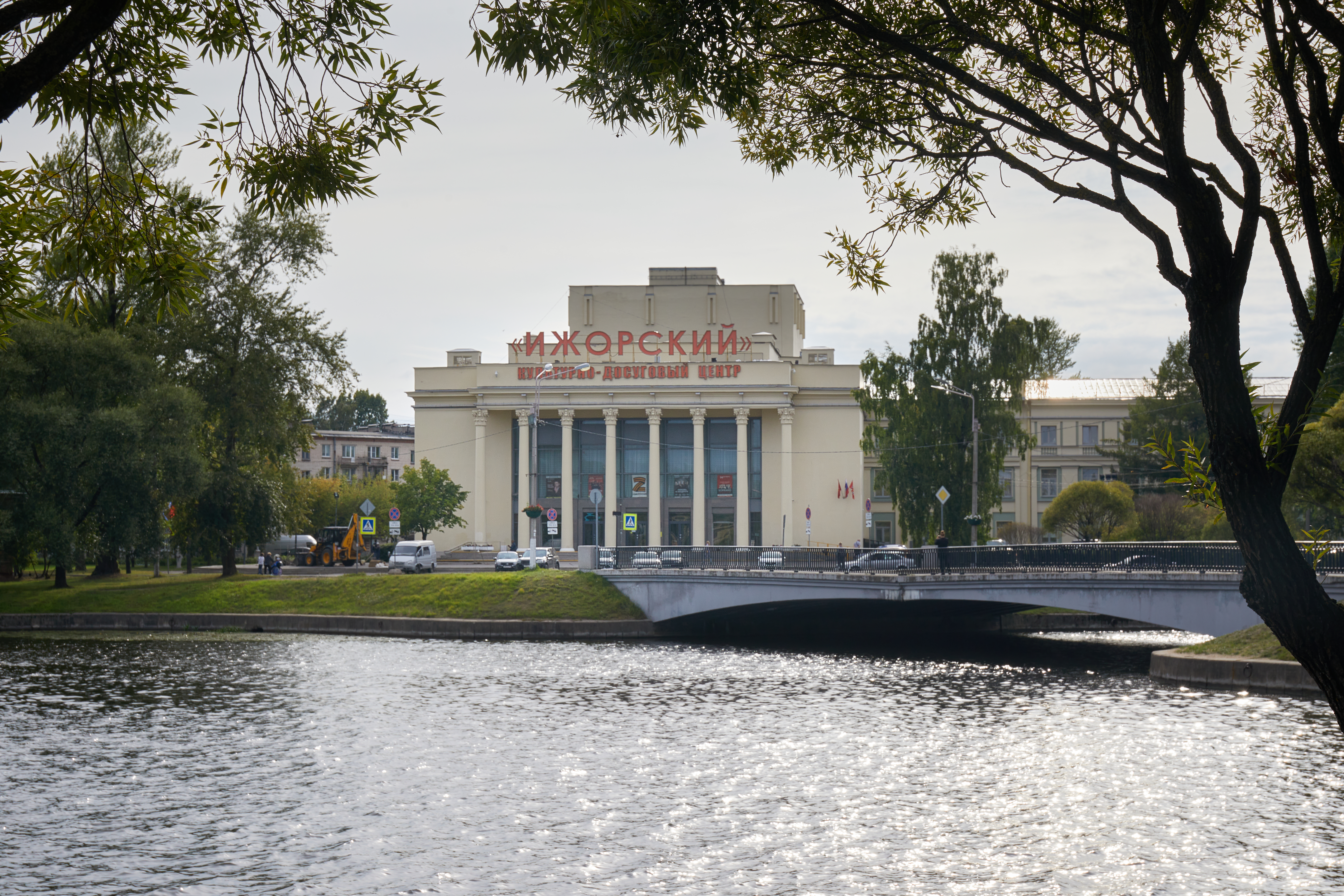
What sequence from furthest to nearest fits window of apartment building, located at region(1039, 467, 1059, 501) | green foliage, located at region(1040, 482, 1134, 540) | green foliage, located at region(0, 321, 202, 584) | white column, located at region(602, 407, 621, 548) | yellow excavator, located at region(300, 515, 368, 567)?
window of apartment building, located at region(1039, 467, 1059, 501) < white column, located at region(602, 407, 621, 548) < yellow excavator, located at region(300, 515, 368, 567) < green foliage, located at region(1040, 482, 1134, 540) < green foliage, located at region(0, 321, 202, 584)

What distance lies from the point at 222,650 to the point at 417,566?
30194mm

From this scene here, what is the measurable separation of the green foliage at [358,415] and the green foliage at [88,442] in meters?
105

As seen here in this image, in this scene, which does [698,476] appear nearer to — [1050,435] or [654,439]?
[654,439]

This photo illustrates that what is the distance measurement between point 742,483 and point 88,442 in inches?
2309

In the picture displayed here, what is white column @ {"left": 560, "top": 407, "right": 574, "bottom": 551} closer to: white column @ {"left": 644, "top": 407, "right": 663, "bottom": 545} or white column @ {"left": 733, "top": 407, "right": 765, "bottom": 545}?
white column @ {"left": 644, "top": 407, "right": 663, "bottom": 545}

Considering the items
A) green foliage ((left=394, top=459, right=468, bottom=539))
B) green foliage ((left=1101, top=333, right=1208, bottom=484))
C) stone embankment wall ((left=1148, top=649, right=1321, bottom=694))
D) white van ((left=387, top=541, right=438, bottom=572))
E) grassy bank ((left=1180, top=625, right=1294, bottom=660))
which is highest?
green foliage ((left=1101, top=333, right=1208, bottom=484))

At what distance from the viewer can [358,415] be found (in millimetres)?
176250

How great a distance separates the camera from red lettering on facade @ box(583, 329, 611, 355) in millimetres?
101125

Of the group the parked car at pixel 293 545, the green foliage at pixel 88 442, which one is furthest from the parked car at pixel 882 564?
the parked car at pixel 293 545

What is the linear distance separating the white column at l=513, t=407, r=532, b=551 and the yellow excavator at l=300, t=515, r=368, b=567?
52.5 ft

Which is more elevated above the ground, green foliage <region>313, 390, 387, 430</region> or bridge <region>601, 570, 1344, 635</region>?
green foliage <region>313, 390, 387, 430</region>

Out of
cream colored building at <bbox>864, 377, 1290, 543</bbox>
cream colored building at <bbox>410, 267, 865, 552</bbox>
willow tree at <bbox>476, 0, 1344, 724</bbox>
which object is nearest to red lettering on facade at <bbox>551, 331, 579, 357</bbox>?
cream colored building at <bbox>410, 267, 865, 552</bbox>

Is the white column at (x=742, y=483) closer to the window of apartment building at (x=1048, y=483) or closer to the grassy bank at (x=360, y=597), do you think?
the window of apartment building at (x=1048, y=483)

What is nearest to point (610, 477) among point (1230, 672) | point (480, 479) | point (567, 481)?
point (567, 481)
